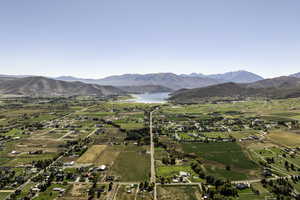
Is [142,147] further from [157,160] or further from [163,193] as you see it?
[163,193]

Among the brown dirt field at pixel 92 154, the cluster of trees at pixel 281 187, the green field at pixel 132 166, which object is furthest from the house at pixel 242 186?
the brown dirt field at pixel 92 154

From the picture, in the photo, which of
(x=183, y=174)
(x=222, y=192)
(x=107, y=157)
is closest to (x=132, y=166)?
(x=107, y=157)

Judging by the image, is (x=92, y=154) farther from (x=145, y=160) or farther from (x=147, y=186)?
(x=147, y=186)

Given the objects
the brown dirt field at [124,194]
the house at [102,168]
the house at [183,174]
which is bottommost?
the brown dirt field at [124,194]

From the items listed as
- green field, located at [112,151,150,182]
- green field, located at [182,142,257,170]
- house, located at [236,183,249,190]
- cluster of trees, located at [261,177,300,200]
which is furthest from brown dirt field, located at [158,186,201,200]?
green field, located at [182,142,257,170]

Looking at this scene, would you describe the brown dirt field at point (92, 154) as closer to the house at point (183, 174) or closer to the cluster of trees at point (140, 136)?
the cluster of trees at point (140, 136)
